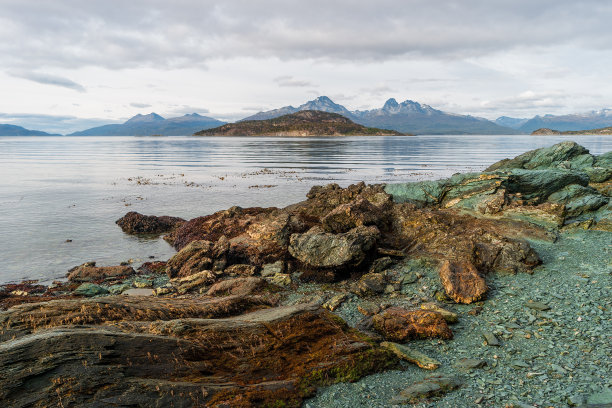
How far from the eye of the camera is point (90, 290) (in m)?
17.4

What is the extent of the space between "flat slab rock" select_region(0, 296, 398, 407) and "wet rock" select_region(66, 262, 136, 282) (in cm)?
1034

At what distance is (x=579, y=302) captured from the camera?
12914 millimetres

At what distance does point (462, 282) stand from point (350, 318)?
483 cm

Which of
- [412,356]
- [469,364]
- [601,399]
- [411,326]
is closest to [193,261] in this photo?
[411,326]

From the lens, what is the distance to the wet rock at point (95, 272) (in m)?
19.7

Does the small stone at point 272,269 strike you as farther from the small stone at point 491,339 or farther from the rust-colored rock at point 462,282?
the small stone at point 491,339

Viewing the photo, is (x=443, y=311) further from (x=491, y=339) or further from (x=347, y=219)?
(x=347, y=219)

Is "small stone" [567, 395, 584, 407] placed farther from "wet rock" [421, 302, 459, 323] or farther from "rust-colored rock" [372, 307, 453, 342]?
"wet rock" [421, 302, 459, 323]

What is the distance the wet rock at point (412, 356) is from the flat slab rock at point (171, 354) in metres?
0.33

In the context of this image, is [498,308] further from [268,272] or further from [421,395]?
[268,272]

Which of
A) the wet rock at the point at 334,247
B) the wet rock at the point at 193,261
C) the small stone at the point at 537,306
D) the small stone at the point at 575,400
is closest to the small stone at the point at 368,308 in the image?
the wet rock at the point at 334,247

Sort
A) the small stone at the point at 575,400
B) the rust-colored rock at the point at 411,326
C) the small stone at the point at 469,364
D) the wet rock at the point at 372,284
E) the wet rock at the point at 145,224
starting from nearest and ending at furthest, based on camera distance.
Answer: the small stone at the point at 575,400 → the small stone at the point at 469,364 → the rust-colored rock at the point at 411,326 → the wet rock at the point at 372,284 → the wet rock at the point at 145,224

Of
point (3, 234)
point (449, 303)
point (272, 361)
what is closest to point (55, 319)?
point (272, 361)

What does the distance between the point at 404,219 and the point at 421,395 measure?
1355cm
